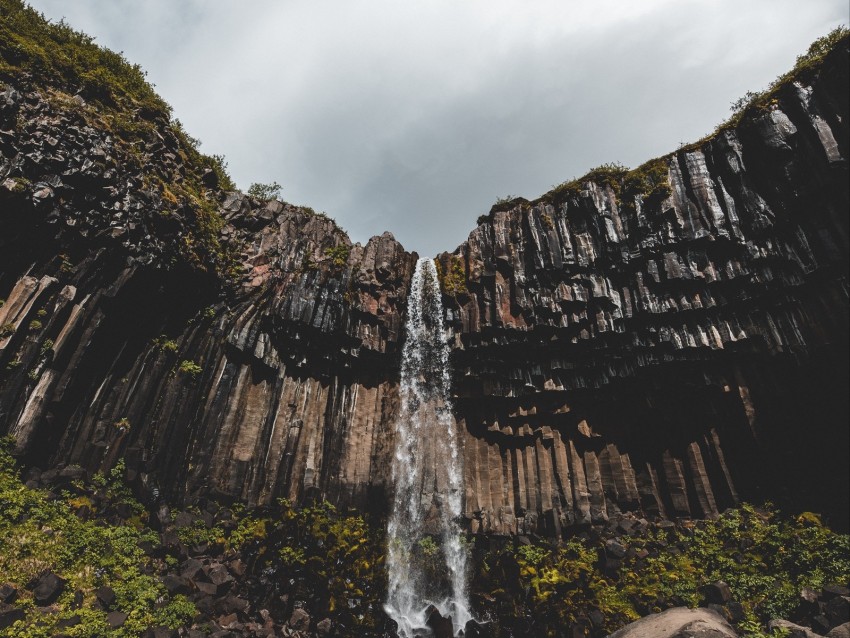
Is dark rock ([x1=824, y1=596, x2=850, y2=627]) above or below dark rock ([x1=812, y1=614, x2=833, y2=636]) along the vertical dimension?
above

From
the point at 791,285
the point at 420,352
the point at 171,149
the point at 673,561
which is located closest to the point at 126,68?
the point at 171,149

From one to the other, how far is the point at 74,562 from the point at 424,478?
34.9 feet

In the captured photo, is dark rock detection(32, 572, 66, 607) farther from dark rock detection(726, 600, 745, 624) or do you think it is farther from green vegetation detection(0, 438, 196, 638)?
dark rock detection(726, 600, 745, 624)

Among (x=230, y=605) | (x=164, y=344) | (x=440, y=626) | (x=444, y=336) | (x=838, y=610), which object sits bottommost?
(x=440, y=626)

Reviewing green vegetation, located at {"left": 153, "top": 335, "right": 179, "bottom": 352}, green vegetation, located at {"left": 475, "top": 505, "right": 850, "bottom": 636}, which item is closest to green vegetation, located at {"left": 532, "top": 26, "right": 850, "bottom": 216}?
green vegetation, located at {"left": 475, "top": 505, "right": 850, "bottom": 636}

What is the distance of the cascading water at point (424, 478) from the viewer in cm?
1472

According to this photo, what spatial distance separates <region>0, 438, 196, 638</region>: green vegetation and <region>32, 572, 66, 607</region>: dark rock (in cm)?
12

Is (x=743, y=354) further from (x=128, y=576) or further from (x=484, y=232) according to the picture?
(x=128, y=576)

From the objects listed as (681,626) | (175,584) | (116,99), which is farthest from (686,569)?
(116,99)

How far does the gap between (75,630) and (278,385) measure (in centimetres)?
897

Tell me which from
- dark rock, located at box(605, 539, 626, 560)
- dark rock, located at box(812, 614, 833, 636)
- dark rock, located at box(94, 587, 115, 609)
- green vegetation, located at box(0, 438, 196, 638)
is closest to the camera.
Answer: dark rock, located at box(812, 614, 833, 636)

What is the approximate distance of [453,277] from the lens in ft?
62.4

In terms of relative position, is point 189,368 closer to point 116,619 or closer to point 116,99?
point 116,619

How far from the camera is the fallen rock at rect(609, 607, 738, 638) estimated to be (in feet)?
28.9
